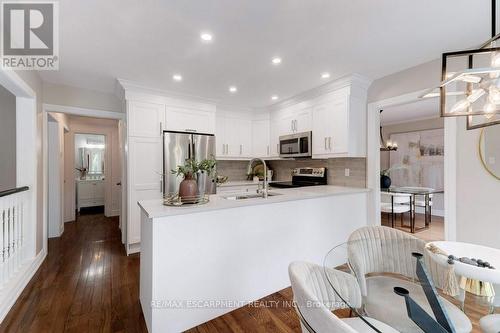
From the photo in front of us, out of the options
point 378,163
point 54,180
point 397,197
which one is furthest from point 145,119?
point 397,197

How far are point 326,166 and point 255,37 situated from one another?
247 cm

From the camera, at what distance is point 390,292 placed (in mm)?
1508

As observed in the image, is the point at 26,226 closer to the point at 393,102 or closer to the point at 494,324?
the point at 494,324

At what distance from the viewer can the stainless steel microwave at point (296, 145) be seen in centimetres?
353

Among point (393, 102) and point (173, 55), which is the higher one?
point (173, 55)

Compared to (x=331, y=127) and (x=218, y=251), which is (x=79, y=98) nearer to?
(x=218, y=251)

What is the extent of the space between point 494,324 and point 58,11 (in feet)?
10.8

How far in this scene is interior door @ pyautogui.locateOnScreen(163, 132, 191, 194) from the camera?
3371mm

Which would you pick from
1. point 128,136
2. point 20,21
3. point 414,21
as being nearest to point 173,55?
point 20,21

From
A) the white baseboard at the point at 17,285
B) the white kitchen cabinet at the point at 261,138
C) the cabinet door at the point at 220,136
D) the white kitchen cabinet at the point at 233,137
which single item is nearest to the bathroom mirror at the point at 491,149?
the white kitchen cabinet at the point at 261,138

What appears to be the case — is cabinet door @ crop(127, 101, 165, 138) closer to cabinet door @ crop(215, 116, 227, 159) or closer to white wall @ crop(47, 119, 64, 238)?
cabinet door @ crop(215, 116, 227, 159)

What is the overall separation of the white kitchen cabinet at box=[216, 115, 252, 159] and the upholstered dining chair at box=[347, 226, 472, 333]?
9.64 feet

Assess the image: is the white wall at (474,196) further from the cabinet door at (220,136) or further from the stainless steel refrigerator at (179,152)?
the cabinet door at (220,136)

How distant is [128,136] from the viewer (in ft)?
10.3
